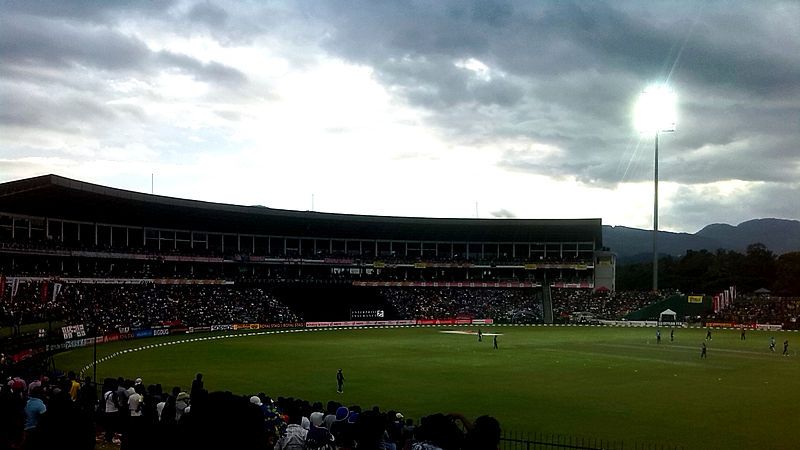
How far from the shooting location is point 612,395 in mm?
32938

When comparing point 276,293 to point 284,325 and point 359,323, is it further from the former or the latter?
point 359,323

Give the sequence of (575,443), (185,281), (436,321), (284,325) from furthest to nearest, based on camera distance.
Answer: (436,321)
(185,281)
(284,325)
(575,443)

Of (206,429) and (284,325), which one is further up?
(206,429)

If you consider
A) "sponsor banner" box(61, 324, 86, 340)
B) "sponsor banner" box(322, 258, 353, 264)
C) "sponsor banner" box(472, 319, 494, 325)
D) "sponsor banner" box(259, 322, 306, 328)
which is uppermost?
"sponsor banner" box(322, 258, 353, 264)

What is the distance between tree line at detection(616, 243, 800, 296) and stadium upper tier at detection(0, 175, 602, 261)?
4303 centimetres

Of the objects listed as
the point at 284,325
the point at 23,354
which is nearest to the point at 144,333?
the point at 284,325

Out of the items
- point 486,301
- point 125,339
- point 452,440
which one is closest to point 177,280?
point 125,339

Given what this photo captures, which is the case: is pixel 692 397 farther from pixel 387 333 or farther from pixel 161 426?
pixel 387 333

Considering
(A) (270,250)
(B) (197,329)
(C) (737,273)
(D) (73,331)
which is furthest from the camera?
(C) (737,273)

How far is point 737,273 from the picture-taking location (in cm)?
14738

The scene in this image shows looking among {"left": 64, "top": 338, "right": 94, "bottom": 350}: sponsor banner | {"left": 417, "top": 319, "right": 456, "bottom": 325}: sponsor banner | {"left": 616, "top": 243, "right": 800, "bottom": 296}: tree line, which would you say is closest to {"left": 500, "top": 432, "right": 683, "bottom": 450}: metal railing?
{"left": 64, "top": 338, "right": 94, "bottom": 350}: sponsor banner

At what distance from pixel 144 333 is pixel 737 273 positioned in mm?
126707

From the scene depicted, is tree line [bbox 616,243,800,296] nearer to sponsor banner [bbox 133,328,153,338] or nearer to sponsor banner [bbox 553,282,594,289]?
sponsor banner [bbox 553,282,594,289]

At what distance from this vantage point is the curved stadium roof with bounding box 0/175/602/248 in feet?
203
